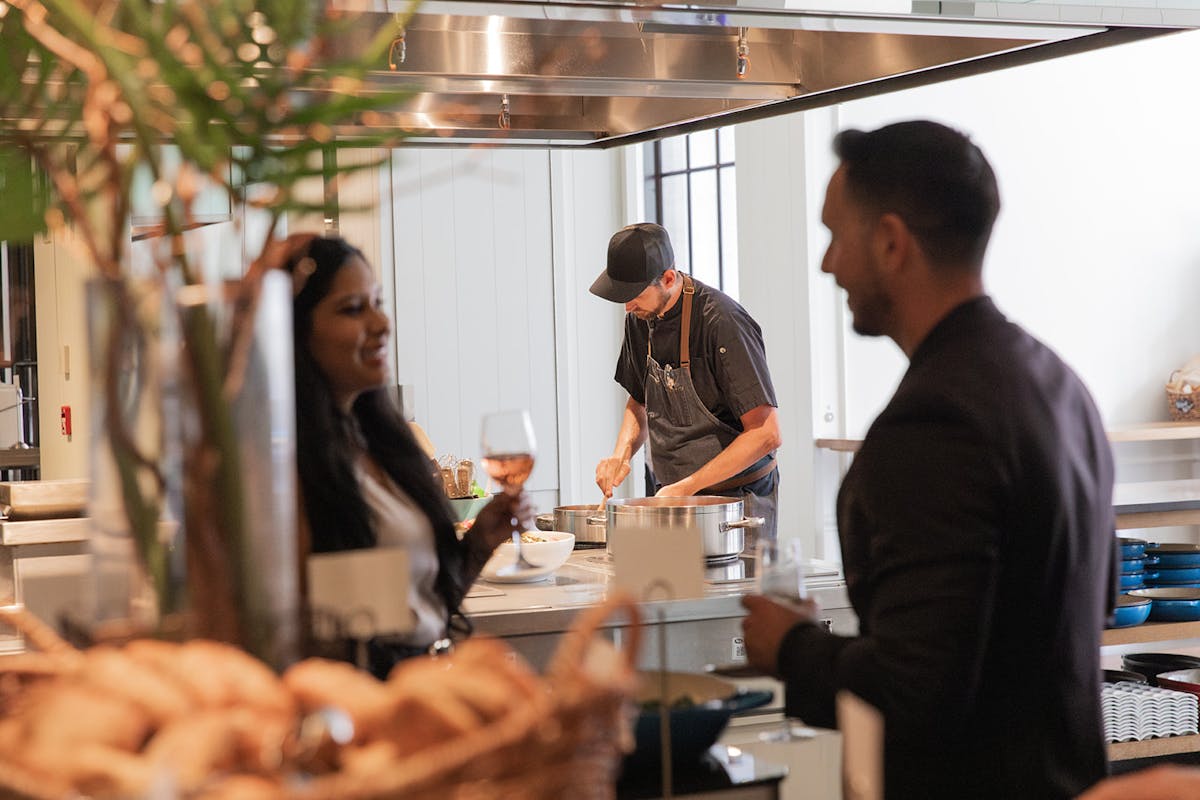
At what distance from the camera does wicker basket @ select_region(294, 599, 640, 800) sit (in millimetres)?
675

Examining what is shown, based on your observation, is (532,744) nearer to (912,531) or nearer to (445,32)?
(912,531)

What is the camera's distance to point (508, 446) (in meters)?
1.97

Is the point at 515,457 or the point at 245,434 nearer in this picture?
the point at 245,434

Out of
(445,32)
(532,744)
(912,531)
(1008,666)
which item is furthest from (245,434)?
(445,32)

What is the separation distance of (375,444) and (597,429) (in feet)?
18.3

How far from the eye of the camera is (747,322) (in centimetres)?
454

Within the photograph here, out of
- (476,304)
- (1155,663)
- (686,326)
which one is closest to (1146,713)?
(1155,663)

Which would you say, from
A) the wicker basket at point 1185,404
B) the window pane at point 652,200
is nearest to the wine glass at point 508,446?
the wicker basket at point 1185,404

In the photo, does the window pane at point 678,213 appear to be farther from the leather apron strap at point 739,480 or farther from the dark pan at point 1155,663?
the dark pan at point 1155,663

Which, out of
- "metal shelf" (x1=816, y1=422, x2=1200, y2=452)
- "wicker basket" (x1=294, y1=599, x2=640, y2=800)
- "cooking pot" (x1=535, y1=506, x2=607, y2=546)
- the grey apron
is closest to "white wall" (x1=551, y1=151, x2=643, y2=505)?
"metal shelf" (x1=816, y1=422, x2=1200, y2=452)

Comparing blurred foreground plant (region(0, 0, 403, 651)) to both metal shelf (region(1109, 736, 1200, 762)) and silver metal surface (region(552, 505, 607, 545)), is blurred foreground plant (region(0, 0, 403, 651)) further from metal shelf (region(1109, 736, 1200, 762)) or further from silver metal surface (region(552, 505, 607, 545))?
metal shelf (region(1109, 736, 1200, 762))

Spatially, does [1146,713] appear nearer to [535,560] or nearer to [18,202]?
[535,560]

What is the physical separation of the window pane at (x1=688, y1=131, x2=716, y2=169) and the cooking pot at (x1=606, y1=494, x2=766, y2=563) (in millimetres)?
4933

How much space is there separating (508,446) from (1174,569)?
92.8 inches
